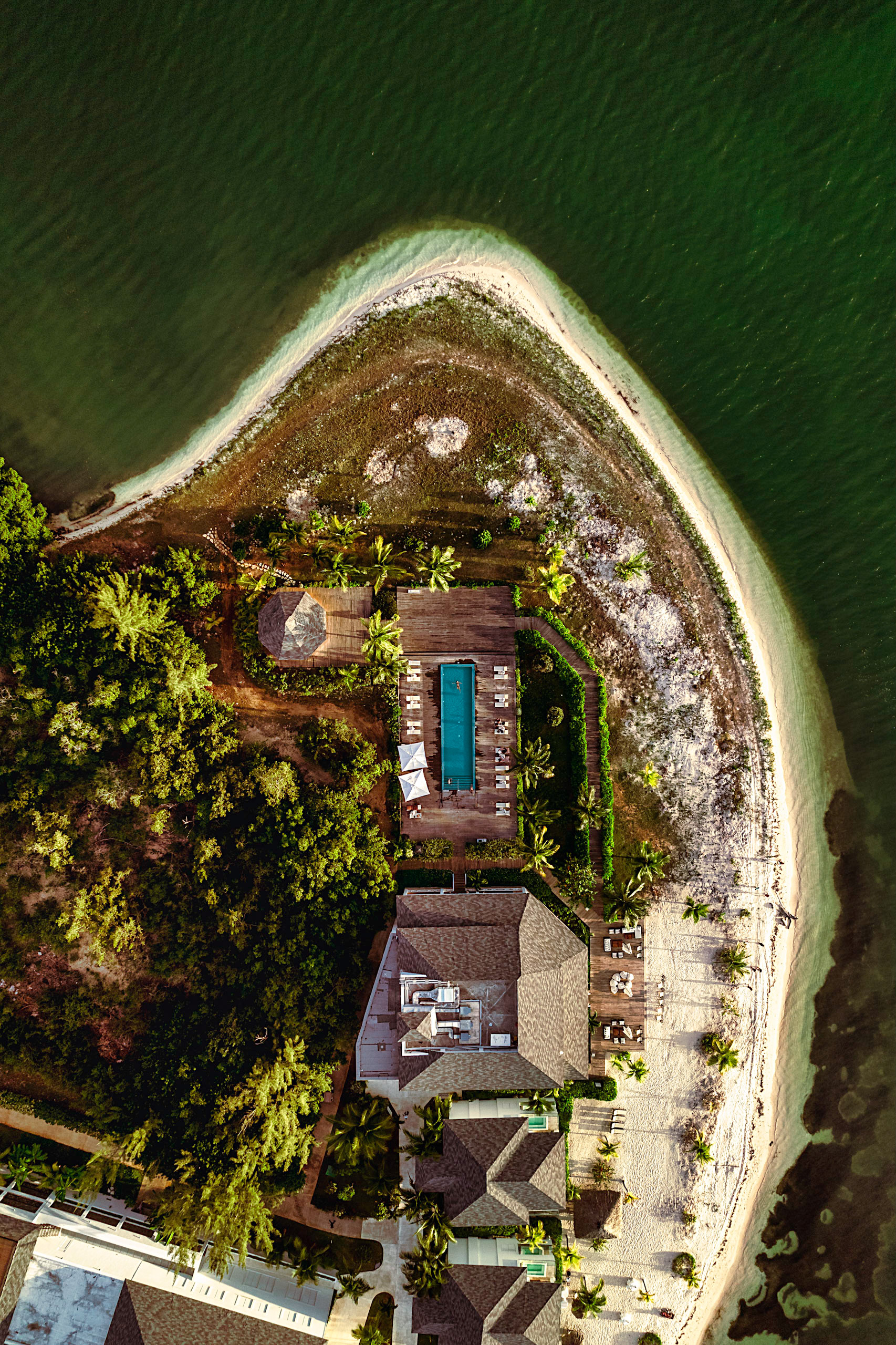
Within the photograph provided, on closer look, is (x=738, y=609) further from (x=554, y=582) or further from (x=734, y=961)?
(x=734, y=961)

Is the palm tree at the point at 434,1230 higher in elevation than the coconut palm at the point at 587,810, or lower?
lower

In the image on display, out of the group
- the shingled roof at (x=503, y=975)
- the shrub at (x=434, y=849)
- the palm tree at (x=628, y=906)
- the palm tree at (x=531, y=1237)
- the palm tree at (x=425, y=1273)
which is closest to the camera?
the palm tree at (x=425, y=1273)

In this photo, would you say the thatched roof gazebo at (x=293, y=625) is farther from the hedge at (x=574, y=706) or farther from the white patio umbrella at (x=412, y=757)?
the hedge at (x=574, y=706)

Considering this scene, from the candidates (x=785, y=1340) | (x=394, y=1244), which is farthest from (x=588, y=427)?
(x=785, y=1340)

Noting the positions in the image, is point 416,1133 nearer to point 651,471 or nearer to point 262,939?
point 262,939

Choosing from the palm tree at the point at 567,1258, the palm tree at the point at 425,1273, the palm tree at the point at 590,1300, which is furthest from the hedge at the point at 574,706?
the palm tree at the point at 590,1300

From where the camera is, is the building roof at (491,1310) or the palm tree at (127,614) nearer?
the building roof at (491,1310)

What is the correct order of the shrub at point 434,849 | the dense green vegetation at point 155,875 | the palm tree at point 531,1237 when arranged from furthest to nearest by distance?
1. the shrub at point 434,849
2. the dense green vegetation at point 155,875
3. the palm tree at point 531,1237
